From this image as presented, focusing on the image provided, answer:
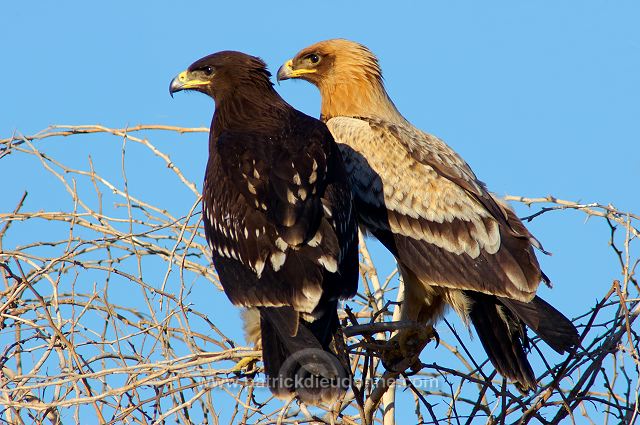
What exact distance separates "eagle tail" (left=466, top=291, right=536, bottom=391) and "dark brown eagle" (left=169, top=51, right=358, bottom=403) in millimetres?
990

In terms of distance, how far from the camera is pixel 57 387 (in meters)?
4.46

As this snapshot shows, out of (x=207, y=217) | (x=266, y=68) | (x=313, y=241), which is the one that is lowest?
(x=313, y=241)

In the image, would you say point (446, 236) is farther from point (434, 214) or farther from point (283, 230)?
point (283, 230)

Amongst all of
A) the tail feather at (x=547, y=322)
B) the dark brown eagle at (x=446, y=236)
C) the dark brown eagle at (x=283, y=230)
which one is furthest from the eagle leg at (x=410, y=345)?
the dark brown eagle at (x=283, y=230)

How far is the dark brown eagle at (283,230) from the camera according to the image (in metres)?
4.32

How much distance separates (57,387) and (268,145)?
163 centimetres

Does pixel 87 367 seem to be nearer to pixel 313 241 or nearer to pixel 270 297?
pixel 270 297

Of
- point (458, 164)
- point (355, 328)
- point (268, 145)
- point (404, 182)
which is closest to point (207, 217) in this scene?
point (268, 145)

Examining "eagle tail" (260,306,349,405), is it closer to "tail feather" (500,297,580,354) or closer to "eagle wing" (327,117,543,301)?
"tail feather" (500,297,580,354)

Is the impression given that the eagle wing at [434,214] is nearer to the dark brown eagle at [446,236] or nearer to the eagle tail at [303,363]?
the dark brown eagle at [446,236]

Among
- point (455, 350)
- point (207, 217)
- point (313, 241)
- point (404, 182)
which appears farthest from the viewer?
point (404, 182)

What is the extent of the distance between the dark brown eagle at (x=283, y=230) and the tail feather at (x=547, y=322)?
971mm

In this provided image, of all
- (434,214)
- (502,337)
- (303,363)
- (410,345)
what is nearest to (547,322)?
(502,337)

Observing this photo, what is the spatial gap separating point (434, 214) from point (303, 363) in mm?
1770
